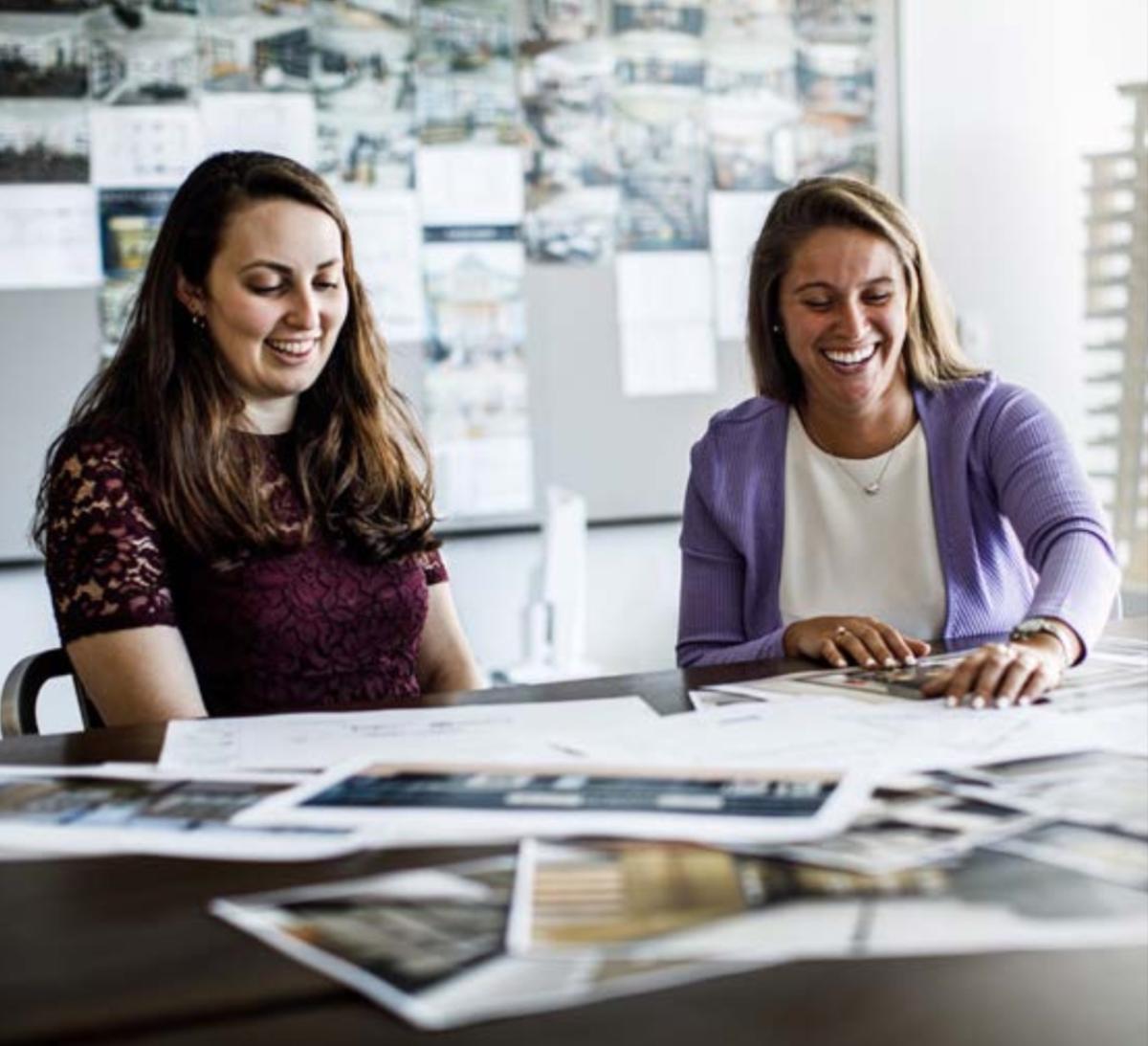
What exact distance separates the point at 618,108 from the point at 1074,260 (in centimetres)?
122

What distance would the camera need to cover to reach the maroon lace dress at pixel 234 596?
1.67 metres

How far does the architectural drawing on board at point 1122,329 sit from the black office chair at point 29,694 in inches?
103

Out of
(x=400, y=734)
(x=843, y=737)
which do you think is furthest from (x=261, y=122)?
(x=843, y=737)

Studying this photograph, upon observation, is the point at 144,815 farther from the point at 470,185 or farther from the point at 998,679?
the point at 470,185

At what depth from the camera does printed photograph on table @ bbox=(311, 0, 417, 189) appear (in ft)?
11.0

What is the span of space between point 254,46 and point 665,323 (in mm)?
1062

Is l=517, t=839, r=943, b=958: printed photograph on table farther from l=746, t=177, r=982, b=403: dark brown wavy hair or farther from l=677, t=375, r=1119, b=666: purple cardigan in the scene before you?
l=746, t=177, r=982, b=403: dark brown wavy hair

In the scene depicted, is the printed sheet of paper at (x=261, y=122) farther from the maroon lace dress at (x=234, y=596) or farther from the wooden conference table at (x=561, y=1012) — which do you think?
the wooden conference table at (x=561, y=1012)

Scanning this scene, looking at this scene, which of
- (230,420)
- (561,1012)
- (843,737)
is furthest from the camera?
(230,420)

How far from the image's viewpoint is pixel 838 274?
6.56 ft

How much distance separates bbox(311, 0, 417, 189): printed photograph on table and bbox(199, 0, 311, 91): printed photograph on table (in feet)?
0.10

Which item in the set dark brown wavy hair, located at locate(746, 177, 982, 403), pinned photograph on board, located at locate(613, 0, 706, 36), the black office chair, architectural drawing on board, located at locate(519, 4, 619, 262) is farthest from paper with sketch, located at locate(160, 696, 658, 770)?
pinned photograph on board, located at locate(613, 0, 706, 36)

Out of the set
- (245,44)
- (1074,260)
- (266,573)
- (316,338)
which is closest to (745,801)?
(266,573)

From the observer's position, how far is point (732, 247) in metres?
3.71
